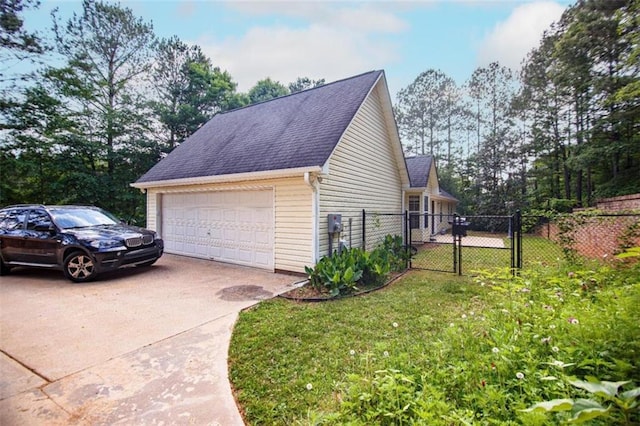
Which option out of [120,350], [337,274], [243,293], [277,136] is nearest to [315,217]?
[337,274]

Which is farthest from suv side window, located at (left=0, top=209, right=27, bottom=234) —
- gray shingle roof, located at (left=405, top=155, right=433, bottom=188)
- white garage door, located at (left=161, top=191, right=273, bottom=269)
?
gray shingle roof, located at (left=405, top=155, right=433, bottom=188)

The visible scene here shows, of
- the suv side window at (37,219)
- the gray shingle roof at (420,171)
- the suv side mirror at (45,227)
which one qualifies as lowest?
the suv side mirror at (45,227)

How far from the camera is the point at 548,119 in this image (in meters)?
17.8

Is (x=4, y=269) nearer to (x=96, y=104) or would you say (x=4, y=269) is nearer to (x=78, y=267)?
(x=78, y=267)

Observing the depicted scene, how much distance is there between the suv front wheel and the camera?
20.3 feet

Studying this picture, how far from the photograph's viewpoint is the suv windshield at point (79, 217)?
655 centimetres

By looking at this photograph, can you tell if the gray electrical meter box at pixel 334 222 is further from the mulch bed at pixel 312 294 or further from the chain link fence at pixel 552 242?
the mulch bed at pixel 312 294

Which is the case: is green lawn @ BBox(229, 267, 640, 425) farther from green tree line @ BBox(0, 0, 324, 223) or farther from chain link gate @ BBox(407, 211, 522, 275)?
green tree line @ BBox(0, 0, 324, 223)

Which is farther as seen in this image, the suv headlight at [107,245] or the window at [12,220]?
the window at [12,220]

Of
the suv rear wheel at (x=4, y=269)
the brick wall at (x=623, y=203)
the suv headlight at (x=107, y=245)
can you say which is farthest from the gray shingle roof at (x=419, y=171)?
the suv rear wheel at (x=4, y=269)

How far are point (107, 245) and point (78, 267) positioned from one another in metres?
0.80

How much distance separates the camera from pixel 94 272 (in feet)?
20.1

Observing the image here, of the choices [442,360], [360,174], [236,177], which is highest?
[360,174]

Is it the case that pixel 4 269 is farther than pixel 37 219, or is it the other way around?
pixel 4 269
